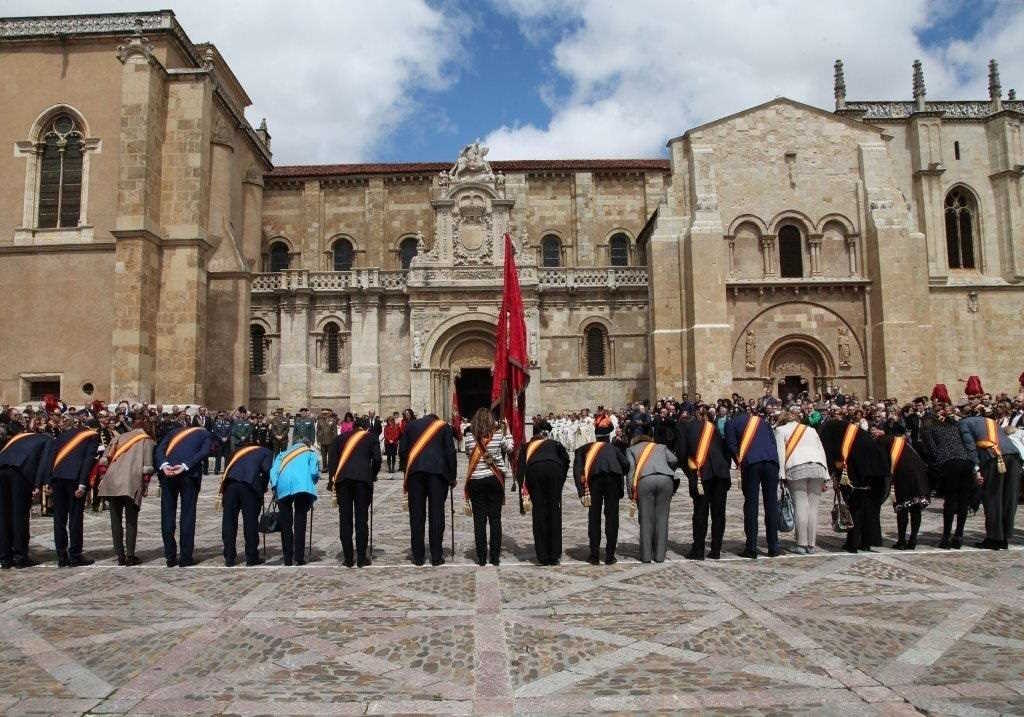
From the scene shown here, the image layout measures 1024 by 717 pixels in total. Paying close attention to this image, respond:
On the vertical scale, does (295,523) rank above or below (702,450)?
Answer: below

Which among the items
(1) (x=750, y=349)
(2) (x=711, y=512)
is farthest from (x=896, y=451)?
(1) (x=750, y=349)

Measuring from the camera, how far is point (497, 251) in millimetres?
29172

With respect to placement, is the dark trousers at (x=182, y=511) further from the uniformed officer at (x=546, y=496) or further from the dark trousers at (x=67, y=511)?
the uniformed officer at (x=546, y=496)

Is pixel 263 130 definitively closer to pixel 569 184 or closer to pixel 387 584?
pixel 569 184

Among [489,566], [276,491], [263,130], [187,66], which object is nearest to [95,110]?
[187,66]

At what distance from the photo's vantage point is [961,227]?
32062 mm

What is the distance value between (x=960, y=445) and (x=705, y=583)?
427 centimetres

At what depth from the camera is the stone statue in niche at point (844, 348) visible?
87.4ft

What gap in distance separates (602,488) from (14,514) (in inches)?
275

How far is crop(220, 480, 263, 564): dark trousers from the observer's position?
8.48m

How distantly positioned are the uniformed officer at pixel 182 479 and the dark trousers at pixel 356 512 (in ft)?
5.65

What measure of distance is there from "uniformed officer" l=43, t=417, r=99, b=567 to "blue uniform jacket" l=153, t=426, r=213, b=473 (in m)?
0.89

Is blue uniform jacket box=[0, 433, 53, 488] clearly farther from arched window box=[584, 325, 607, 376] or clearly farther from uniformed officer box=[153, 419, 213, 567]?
arched window box=[584, 325, 607, 376]

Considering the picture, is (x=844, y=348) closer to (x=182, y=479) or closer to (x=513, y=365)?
(x=513, y=365)
